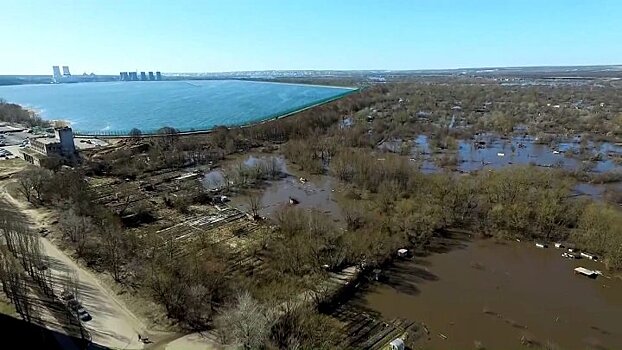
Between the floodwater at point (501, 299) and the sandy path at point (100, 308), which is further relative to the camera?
the floodwater at point (501, 299)

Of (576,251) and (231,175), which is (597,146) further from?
(231,175)

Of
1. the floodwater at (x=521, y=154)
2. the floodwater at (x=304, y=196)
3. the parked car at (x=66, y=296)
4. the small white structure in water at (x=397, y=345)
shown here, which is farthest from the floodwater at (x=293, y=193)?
the parked car at (x=66, y=296)

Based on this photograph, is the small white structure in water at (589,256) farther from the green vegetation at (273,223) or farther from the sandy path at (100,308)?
the sandy path at (100,308)

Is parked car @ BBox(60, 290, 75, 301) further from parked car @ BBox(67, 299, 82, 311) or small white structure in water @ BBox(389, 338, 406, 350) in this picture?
small white structure in water @ BBox(389, 338, 406, 350)

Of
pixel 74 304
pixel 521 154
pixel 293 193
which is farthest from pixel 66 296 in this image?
pixel 521 154

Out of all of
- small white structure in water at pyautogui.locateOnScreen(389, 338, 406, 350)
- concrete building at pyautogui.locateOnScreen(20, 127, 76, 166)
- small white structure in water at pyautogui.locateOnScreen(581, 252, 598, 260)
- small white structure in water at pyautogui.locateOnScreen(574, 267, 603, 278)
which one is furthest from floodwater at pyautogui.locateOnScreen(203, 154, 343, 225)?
concrete building at pyautogui.locateOnScreen(20, 127, 76, 166)

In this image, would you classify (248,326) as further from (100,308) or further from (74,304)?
(74,304)

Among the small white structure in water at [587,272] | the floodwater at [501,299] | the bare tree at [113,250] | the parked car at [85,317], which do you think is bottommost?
the floodwater at [501,299]
